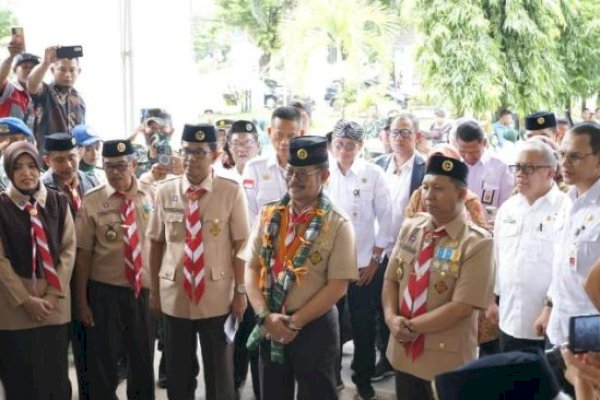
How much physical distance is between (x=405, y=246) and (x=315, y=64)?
7.66 m

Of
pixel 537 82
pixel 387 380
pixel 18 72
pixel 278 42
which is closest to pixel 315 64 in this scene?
pixel 278 42

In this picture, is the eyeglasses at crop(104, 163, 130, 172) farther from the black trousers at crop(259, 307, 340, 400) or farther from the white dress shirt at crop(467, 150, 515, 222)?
the white dress shirt at crop(467, 150, 515, 222)

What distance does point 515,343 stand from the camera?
3387 millimetres

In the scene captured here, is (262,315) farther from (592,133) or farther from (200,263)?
(592,133)

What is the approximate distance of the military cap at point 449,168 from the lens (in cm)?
287

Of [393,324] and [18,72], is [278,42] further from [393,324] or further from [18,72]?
[393,324]

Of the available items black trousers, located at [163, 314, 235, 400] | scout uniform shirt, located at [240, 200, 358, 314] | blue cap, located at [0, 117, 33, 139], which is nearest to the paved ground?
black trousers, located at [163, 314, 235, 400]

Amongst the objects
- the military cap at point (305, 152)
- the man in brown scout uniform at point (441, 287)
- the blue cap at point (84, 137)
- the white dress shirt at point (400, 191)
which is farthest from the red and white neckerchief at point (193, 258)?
the blue cap at point (84, 137)

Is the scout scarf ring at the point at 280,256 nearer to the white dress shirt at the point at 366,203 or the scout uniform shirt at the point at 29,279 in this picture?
the scout uniform shirt at the point at 29,279

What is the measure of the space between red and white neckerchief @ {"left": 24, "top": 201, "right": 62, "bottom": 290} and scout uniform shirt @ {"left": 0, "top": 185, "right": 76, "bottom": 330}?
0.09ft

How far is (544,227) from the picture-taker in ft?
10.7

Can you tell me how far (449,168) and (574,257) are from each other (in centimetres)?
61

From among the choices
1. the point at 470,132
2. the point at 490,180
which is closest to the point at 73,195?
the point at 470,132

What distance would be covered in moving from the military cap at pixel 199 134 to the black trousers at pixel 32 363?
117cm
